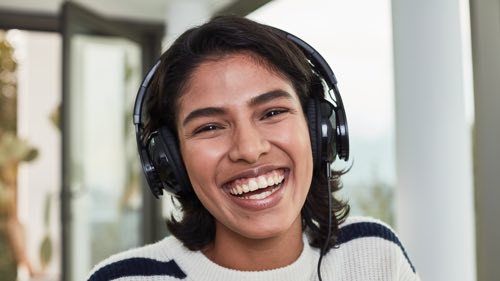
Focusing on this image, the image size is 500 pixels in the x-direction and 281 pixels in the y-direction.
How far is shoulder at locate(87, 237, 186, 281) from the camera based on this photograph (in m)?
1.19

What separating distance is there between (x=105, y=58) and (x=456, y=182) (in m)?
2.94

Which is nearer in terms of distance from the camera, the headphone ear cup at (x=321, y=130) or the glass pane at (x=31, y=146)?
the headphone ear cup at (x=321, y=130)

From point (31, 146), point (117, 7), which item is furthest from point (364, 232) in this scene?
point (31, 146)

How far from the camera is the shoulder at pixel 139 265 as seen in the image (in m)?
1.19

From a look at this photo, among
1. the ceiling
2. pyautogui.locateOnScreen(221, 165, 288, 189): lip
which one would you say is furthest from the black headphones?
the ceiling

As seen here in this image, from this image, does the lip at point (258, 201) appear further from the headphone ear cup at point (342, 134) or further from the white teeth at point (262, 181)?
the headphone ear cup at point (342, 134)

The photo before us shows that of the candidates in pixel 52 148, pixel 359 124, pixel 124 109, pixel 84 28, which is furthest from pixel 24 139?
pixel 359 124

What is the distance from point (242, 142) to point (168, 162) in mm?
158

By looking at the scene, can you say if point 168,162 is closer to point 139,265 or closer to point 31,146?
point 139,265

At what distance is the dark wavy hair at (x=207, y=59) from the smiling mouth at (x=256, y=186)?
137 millimetres

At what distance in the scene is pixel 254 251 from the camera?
3.89 ft

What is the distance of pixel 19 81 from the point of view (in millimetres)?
6477

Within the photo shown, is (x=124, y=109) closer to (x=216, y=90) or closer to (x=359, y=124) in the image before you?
(x=359, y=124)

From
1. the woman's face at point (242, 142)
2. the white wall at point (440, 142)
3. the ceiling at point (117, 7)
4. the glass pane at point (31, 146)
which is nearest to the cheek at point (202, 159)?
the woman's face at point (242, 142)
